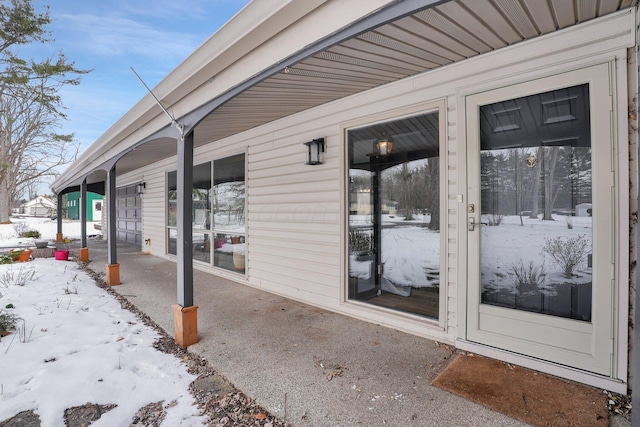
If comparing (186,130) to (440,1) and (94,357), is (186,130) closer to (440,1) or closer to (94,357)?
(94,357)

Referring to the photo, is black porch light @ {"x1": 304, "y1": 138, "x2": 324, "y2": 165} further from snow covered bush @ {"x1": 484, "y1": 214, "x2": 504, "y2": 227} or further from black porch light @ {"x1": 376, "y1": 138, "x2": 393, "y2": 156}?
snow covered bush @ {"x1": 484, "y1": 214, "x2": 504, "y2": 227}

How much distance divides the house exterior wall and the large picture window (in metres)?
0.22

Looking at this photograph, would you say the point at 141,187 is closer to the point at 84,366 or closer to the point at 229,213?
the point at 229,213

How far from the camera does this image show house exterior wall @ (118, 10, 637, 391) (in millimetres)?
1958

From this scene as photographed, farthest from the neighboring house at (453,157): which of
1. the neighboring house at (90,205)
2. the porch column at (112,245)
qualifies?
the neighboring house at (90,205)

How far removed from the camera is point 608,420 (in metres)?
1.72

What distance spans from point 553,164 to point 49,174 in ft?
81.4

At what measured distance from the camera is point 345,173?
3.58m

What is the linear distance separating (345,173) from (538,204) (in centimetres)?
189

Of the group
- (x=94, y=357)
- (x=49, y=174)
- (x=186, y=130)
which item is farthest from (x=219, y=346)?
(x=49, y=174)

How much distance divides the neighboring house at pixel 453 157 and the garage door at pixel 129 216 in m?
6.44

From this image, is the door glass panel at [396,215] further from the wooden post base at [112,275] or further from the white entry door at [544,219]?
the wooden post base at [112,275]

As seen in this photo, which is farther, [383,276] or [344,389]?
[383,276]

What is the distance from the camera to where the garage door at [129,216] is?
9.68 meters
